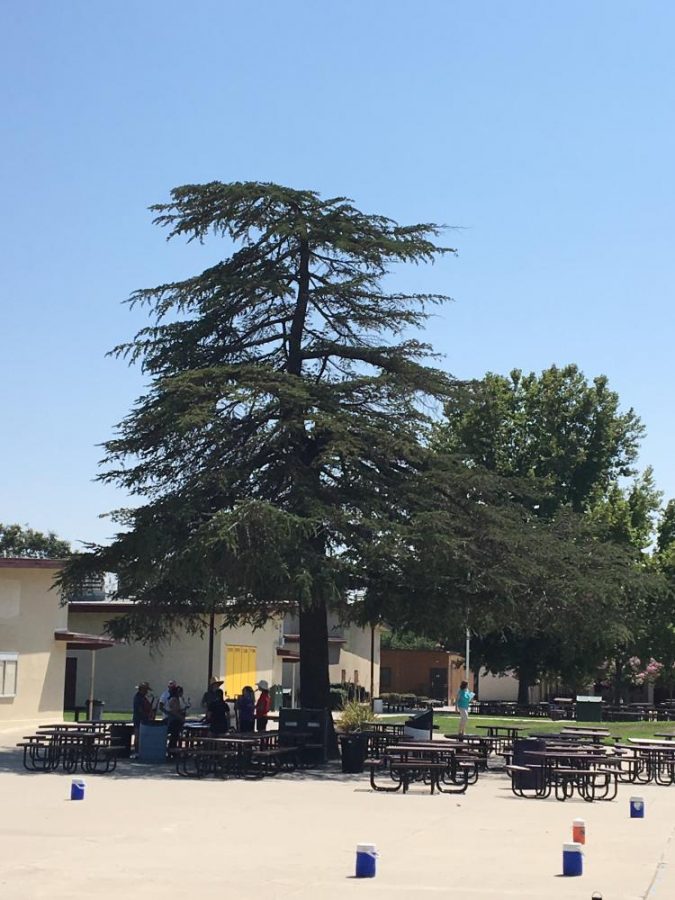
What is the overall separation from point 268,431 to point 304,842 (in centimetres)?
1456

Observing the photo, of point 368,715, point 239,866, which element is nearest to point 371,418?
point 368,715

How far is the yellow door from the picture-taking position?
2072 inches

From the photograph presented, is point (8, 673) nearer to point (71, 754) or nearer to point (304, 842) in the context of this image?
point (71, 754)

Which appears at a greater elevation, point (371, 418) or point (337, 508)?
point (371, 418)

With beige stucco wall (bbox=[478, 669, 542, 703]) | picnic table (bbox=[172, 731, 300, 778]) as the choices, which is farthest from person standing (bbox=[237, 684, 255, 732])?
beige stucco wall (bbox=[478, 669, 542, 703])

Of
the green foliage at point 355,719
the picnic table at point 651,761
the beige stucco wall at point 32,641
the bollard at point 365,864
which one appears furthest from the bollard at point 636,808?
the beige stucco wall at point 32,641

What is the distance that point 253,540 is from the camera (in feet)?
85.8

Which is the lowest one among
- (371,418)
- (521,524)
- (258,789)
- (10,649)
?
(258,789)

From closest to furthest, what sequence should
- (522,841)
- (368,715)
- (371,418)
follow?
→ (522,841)
(371,418)
(368,715)

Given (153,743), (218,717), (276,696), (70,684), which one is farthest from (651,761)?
(276,696)

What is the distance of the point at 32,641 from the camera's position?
129ft

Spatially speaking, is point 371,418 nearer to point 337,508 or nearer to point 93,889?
point 337,508

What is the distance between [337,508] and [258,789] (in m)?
7.12

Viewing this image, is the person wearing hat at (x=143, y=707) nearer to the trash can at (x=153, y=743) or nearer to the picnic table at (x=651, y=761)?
the trash can at (x=153, y=743)
